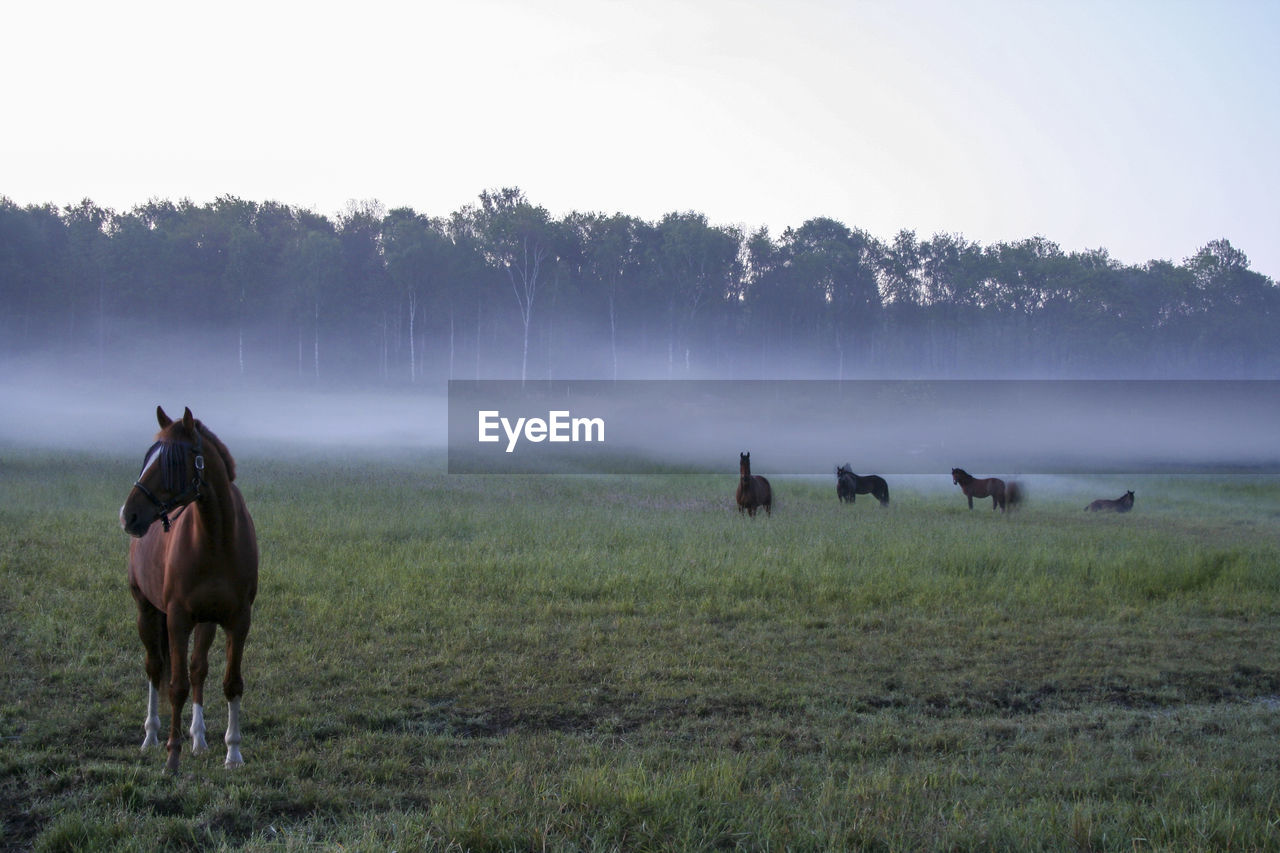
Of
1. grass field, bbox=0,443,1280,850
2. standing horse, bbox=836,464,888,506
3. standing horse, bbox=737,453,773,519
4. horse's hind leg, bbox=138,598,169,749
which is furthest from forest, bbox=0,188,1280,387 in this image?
horse's hind leg, bbox=138,598,169,749

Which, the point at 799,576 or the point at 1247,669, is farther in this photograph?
the point at 799,576

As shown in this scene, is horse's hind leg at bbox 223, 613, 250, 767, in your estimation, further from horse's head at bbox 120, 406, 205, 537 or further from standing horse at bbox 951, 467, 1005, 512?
standing horse at bbox 951, 467, 1005, 512

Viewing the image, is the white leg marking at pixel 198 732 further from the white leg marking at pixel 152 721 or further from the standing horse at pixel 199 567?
the white leg marking at pixel 152 721

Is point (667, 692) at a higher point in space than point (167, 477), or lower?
lower

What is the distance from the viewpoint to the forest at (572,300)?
212 ft

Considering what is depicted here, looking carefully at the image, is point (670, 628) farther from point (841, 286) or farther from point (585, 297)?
point (841, 286)

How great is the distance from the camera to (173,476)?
18.6 feet

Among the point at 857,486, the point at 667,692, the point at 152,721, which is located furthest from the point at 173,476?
the point at 857,486

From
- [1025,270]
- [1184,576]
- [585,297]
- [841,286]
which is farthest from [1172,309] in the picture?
[1184,576]

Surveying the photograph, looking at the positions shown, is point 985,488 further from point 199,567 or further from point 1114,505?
point 199,567

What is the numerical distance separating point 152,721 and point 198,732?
58cm

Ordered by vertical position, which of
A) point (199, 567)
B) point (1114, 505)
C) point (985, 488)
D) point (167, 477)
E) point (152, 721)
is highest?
point (167, 477)

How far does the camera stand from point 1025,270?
85.6 meters

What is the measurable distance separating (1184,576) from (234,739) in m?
13.2
